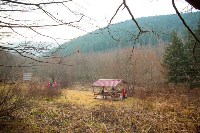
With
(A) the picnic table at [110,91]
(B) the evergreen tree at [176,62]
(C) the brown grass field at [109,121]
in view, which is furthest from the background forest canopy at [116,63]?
(A) the picnic table at [110,91]

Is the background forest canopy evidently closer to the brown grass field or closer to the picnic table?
the brown grass field

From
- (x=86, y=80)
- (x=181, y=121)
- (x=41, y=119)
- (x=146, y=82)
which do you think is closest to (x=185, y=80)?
(x=146, y=82)

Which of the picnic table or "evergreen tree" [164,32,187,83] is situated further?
"evergreen tree" [164,32,187,83]

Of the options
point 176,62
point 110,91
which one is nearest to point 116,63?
point 176,62

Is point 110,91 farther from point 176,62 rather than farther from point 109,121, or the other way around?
point 109,121

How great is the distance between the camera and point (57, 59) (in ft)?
11.8

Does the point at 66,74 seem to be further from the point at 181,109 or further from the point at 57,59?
the point at 57,59

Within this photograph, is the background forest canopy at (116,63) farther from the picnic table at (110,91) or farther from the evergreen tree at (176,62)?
the picnic table at (110,91)

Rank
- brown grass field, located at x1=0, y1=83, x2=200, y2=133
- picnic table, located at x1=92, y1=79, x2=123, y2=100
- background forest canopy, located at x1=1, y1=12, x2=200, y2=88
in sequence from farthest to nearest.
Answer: picnic table, located at x1=92, y1=79, x2=123, y2=100 → brown grass field, located at x1=0, y1=83, x2=200, y2=133 → background forest canopy, located at x1=1, y1=12, x2=200, y2=88

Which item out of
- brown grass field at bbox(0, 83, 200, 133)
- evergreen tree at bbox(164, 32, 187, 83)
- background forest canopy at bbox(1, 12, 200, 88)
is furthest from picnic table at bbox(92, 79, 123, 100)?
brown grass field at bbox(0, 83, 200, 133)

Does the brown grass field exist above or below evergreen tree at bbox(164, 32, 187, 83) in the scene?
below

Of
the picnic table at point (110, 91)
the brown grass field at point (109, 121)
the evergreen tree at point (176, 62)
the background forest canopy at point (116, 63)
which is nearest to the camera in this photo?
the background forest canopy at point (116, 63)

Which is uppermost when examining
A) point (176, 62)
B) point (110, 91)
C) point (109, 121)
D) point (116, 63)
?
point (176, 62)

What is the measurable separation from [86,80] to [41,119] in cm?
4031
